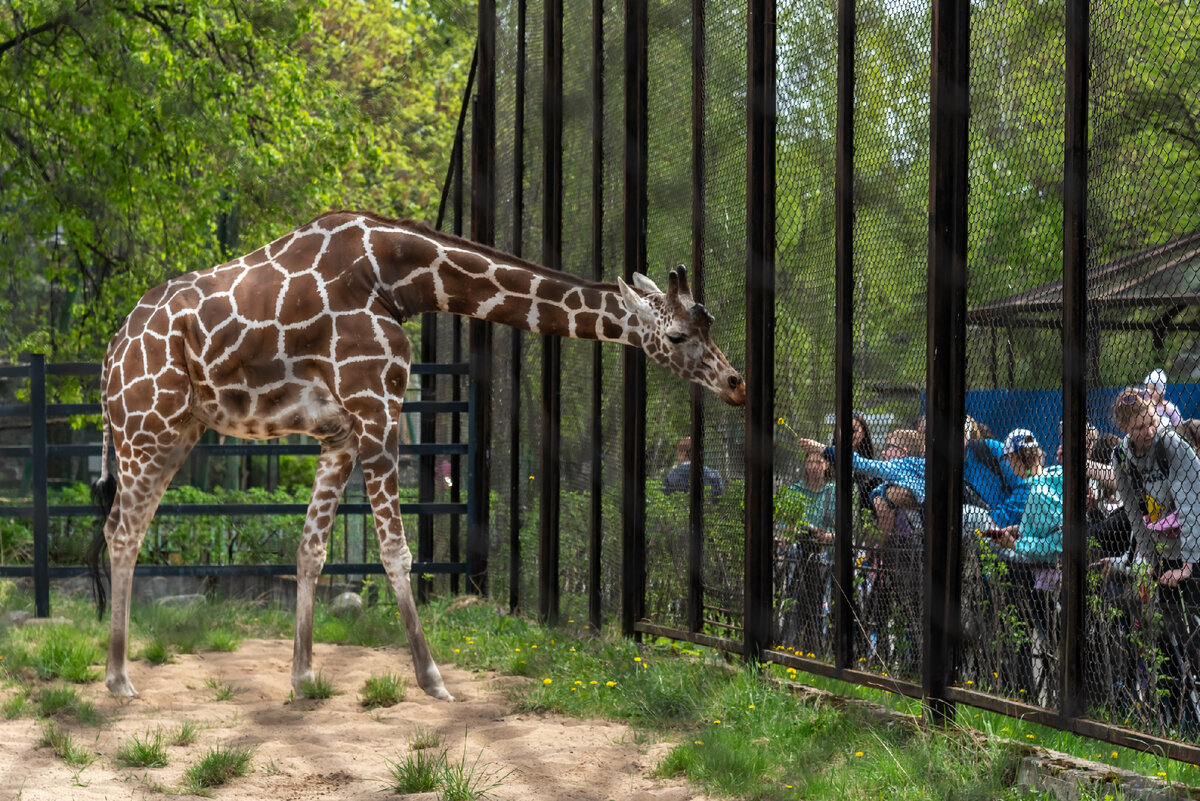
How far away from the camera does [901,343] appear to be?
521 cm

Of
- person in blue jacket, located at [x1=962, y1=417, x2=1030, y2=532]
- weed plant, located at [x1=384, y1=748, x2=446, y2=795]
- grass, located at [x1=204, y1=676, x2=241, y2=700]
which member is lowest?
grass, located at [x1=204, y1=676, x2=241, y2=700]

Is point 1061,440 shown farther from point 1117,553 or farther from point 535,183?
point 535,183

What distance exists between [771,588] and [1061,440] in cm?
194

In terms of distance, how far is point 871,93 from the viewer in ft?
17.7

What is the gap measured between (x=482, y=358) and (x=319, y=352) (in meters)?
3.12

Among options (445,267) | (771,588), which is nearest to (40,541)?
(445,267)

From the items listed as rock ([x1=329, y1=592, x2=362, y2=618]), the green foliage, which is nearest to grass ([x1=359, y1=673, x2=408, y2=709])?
rock ([x1=329, y1=592, x2=362, y2=618])

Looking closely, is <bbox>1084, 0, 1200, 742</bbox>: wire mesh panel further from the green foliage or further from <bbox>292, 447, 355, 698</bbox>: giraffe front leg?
the green foliage

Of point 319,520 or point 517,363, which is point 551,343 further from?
point 319,520

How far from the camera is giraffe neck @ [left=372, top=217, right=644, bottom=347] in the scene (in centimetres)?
668

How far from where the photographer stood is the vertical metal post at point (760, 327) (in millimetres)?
5992

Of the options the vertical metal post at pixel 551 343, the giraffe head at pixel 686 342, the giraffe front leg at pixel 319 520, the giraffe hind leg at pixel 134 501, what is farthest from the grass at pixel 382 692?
the giraffe head at pixel 686 342

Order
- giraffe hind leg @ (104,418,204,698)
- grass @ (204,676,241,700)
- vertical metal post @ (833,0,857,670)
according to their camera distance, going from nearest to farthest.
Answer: vertical metal post @ (833,0,857,670) < grass @ (204,676,241,700) < giraffe hind leg @ (104,418,204,698)

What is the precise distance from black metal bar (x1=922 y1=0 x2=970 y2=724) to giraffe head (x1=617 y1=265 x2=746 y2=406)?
1.28m
